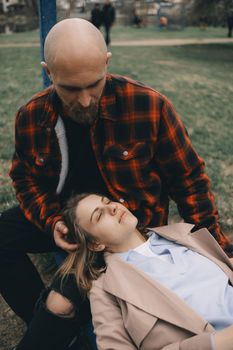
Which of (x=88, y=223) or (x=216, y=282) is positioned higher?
(x=88, y=223)

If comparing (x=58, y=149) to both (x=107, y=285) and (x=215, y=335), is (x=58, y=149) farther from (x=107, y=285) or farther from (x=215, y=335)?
(x=215, y=335)

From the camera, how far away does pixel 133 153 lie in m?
2.46

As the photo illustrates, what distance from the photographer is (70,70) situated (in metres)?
2.08

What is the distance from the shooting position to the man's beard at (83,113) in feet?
7.32

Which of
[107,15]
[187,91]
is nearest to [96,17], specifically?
[107,15]

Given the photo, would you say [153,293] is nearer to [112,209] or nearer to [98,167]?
[112,209]

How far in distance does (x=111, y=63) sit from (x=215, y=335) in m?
11.1

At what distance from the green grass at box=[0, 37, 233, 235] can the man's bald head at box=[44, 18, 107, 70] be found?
2.28 metres

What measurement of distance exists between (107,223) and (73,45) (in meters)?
0.87

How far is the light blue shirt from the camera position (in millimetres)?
1932

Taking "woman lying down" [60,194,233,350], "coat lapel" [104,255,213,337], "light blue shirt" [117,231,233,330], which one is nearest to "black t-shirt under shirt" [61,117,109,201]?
"woman lying down" [60,194,233,350]

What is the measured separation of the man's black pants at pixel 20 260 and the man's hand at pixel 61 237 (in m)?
0.18

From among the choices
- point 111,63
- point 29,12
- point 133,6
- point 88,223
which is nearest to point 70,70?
point 88,223

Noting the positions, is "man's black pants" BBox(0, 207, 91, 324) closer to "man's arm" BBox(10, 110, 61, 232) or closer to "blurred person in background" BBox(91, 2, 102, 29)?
"man's arm" BBox(10, 110, 61, 232)
